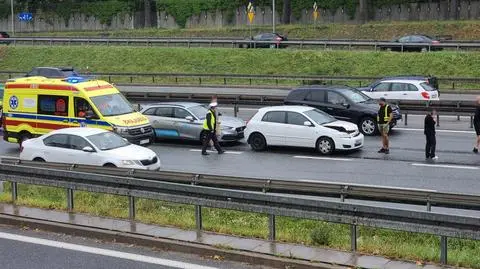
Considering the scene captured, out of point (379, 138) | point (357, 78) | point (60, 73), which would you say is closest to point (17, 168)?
point (379, 138)

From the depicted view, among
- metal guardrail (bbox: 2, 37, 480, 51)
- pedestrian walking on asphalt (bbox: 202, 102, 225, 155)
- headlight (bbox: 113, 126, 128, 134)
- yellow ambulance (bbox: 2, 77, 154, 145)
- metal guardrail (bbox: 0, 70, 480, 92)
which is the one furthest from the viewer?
metal guardrail (bbox: 2, 37, 480, 51)

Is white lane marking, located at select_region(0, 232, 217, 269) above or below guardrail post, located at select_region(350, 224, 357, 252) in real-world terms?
below

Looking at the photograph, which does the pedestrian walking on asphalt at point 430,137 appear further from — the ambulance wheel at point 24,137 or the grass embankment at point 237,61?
the grass embankment at point 237,61

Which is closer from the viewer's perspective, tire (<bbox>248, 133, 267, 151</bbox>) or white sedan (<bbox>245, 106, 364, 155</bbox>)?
white sedan (<bbox>245, 106, 364, 155</bbox>)

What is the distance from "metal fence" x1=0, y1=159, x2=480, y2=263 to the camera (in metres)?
9.68

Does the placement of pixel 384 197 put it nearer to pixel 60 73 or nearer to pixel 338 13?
pixel 60 73

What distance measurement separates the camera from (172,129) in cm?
2567

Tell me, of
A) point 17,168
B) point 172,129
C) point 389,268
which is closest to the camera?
point 389,268

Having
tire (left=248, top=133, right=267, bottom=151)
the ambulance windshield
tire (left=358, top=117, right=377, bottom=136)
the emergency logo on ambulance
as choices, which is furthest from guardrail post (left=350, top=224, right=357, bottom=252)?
the emergency logo on ambulance

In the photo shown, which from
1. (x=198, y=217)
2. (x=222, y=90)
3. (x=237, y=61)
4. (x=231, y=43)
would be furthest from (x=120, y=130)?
(x=231, y=43)

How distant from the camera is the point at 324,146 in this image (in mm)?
22766

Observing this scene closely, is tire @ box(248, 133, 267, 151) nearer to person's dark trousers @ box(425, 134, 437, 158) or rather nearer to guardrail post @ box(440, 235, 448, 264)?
person's dark trousers @ box(425, 134, 437, 158)

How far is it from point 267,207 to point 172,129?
15116mm

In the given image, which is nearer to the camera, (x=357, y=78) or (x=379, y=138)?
(x=379, y=138)
